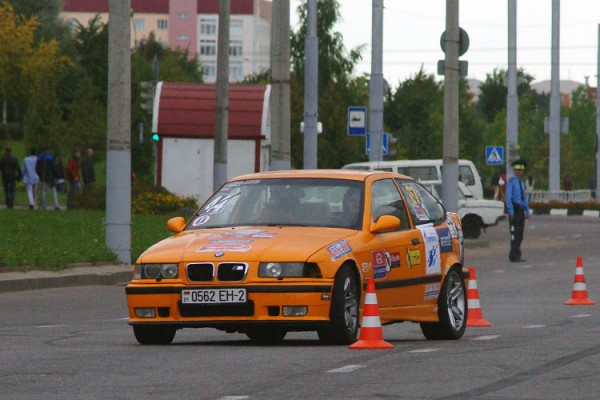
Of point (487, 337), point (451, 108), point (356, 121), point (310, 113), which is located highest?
point (451, 108)

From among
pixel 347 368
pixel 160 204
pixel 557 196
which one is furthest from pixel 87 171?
pixel 347 368

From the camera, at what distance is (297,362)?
454 inches

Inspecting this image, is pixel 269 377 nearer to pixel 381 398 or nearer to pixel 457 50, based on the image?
pixel 381 398

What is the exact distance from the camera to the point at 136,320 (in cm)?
1325

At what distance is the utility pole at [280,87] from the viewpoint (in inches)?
1358

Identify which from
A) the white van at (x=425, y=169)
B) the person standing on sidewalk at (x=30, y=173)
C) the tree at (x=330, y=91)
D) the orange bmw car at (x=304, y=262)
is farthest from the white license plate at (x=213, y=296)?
the tree at (x=330, y=91)

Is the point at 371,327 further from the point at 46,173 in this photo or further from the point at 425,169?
the point at 46,173

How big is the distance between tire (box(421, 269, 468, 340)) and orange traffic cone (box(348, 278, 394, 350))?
168 centimetres

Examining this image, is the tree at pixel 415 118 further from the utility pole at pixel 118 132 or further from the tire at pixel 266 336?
the tire at pixel 266 336

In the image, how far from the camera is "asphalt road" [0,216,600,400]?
32.0 ft

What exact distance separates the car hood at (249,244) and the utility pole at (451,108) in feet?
77.6

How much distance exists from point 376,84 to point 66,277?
22054 mm

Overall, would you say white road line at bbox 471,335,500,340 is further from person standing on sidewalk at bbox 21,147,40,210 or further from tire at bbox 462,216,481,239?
person standing on sidewalk at bbox 21,147,40,210

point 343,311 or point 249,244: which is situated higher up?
point 249,244
